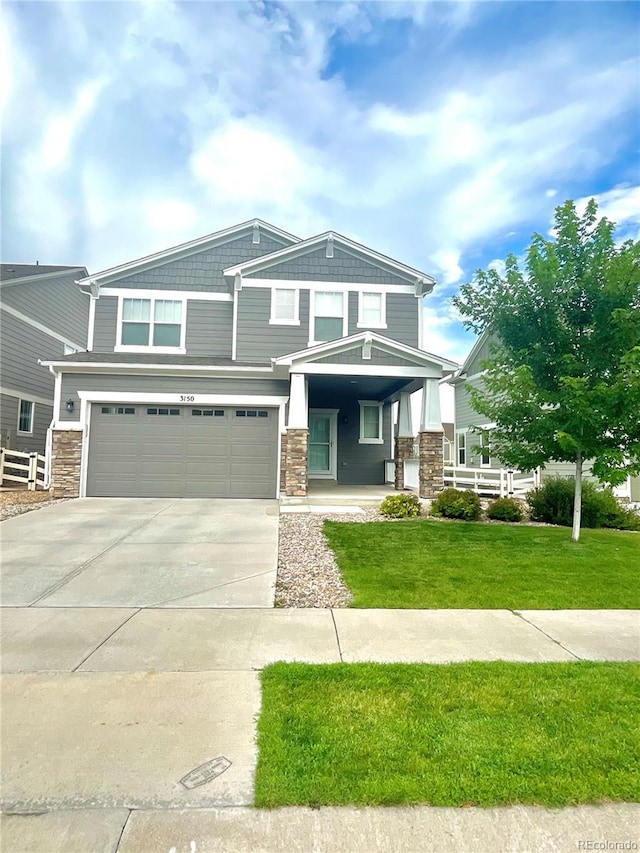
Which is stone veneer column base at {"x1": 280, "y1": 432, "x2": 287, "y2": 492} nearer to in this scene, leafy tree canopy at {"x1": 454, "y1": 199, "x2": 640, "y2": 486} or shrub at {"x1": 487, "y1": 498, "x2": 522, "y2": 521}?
shrub at {"x1": 487, "y1": 498, "x2": 522, "y2": 521}

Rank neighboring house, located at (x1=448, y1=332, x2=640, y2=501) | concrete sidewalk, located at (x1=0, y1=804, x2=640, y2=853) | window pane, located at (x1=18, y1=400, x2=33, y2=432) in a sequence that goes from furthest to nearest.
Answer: neighboring house, located at (x1=448, y1=332, x2=640, y2=501) < window pane, located at (x1=18, y1=400, x2=33, y2=432) < concrete sidewalk, located at (x1=0, y1=804, x2=640, y2=853)

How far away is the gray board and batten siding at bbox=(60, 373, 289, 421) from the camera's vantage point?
13.5 metres

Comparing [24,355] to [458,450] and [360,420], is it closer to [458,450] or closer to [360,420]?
[360,420]

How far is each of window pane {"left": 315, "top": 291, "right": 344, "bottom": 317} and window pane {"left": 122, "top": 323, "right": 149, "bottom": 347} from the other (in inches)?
225

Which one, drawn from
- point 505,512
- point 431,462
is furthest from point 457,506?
point 431,462

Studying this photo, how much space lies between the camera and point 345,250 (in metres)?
15.9

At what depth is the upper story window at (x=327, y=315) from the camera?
1548cm

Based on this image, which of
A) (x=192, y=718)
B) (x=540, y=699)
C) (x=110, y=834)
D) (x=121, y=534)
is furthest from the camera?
(x=121, y=534)

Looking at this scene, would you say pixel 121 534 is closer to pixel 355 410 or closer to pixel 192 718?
pixel 192 718

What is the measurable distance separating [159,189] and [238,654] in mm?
14933

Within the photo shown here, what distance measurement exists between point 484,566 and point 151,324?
514 inches

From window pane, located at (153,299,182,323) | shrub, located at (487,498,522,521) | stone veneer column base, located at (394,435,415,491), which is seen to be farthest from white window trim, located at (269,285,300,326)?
shrub, located at (487,498,522,521)

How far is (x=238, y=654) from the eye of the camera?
3.96m

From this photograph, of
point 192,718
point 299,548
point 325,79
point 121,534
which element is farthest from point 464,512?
point 325,79
